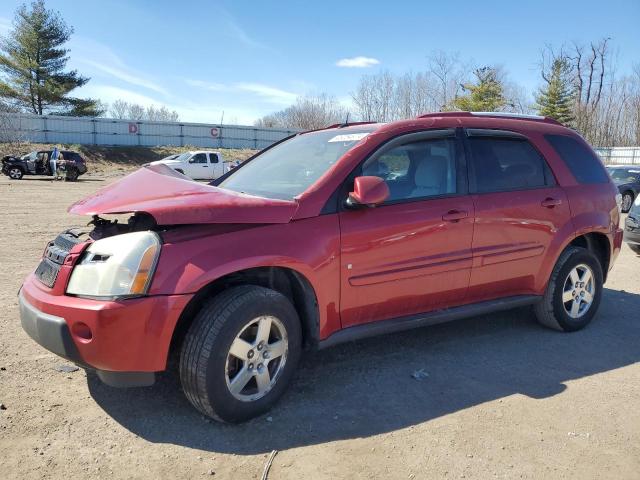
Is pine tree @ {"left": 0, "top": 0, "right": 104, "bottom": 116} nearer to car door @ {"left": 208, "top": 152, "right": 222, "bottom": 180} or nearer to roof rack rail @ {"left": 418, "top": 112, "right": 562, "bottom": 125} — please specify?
car door @ {"left": 208, "top": 152, "right": 222, "bottom": 180}

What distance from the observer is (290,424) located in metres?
3.01

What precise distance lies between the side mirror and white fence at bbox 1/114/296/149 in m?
42.5

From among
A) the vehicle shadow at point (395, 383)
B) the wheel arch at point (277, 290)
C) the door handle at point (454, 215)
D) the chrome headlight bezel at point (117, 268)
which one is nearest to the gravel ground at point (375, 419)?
the vehicle shadow at point (395, 383)

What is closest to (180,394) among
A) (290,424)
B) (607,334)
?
(290,424)

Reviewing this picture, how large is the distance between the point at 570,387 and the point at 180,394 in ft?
8.68

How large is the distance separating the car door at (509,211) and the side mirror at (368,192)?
1.03m

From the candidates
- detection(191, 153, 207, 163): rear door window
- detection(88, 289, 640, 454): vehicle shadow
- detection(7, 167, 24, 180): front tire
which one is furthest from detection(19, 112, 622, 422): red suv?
detection(7, 167, 24, 180): front tire

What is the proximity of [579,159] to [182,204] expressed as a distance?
3760 millimetres

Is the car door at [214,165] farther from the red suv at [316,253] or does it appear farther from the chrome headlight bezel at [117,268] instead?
the chrome headlight bezel at [117,268]

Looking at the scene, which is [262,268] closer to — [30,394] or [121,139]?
[30,394]

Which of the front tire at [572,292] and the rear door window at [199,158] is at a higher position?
the rear door window at [199,158]

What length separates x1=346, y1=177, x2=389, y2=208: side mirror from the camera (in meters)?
3.21

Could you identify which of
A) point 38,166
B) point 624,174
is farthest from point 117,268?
point 38,166

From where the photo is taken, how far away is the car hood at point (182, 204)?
281 cm
